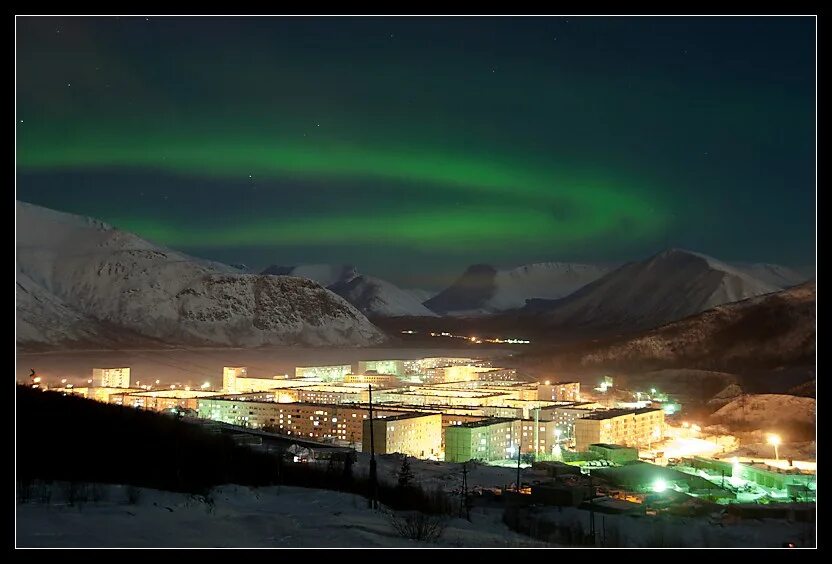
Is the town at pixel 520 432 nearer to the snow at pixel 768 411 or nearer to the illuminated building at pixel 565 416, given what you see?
the illuminated building at pixel 565 416

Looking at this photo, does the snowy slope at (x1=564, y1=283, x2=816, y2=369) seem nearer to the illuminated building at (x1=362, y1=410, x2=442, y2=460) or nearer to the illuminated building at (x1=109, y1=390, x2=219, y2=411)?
the illuminated building at (x1=362, y1=410, x2=442, y2=460)

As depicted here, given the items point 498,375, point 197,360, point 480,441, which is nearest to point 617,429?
point 480,441

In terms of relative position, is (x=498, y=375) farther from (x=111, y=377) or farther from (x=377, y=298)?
(x=377, y=298)

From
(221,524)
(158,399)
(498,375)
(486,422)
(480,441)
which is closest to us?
(221,524)

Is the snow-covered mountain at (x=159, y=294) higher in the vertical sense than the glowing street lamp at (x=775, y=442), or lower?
higher

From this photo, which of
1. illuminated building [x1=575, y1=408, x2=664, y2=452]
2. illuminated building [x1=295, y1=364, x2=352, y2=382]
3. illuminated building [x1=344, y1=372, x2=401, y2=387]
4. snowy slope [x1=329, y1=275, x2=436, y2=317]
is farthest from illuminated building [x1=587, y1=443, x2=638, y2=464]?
snowy slope [x1=329, y1=275, x2=436, y2=317]

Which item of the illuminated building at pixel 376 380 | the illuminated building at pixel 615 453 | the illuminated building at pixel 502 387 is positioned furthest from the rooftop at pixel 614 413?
the illuminated building at pixel 376 380

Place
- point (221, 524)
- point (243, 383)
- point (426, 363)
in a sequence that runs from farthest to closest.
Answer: point (426, 363), point (243, 383), point (221, 524)
